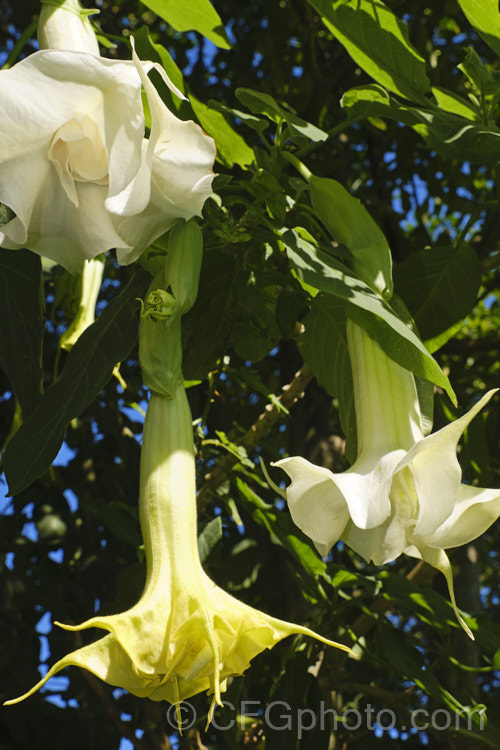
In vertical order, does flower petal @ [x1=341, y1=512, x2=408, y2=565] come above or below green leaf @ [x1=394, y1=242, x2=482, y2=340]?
below

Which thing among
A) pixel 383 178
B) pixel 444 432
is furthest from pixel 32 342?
pixel 383 178

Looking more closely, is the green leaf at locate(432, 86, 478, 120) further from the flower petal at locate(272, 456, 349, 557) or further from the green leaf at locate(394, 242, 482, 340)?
the flower petal at locate(272, 456, 349, 557)

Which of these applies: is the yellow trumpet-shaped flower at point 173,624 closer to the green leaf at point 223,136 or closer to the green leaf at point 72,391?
the green leaf at point 72,391

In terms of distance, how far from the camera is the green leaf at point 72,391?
0.86m

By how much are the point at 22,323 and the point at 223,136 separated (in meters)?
0.35

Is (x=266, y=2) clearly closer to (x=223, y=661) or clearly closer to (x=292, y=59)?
(x=292, y=59)

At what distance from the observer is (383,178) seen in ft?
7.64

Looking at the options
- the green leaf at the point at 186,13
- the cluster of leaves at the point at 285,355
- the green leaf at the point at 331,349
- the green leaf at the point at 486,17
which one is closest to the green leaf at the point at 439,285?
the cluster of leaves at the point at 285,355

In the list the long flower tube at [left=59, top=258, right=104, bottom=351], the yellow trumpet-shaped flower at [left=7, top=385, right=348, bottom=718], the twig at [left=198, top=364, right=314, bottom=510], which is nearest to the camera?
the yellow trumpet-shaped flower at [left=7, top=385, right=348, bottom=718]

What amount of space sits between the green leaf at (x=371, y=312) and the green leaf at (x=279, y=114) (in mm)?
178

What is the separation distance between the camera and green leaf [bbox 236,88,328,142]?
0.90 m

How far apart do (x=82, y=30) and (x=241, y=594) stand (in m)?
1.39

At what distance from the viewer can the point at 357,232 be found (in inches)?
32.7

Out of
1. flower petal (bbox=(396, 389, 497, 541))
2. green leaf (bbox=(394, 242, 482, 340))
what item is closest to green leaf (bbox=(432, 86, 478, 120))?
green leaf (bbox=(394, 242, 482, 340))
